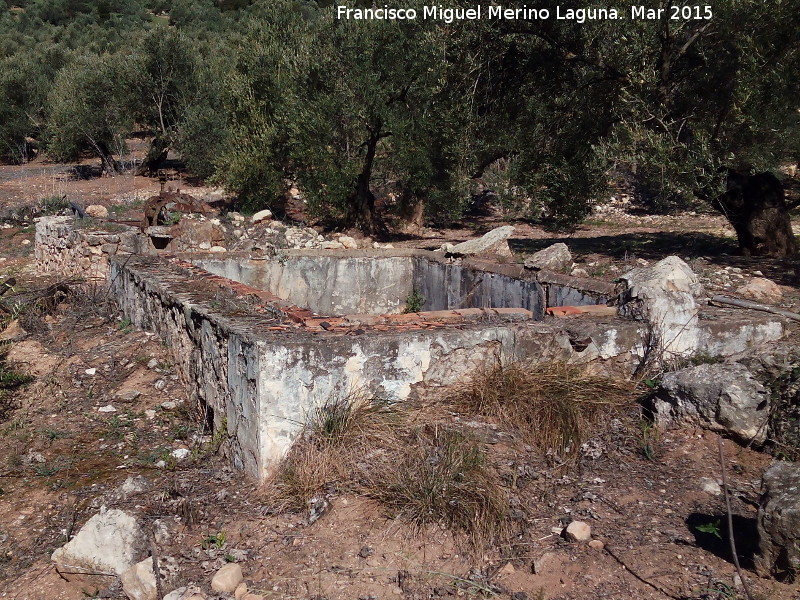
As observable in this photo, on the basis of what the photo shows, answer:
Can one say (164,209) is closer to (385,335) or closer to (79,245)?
(79,245)

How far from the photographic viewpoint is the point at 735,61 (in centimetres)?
1005

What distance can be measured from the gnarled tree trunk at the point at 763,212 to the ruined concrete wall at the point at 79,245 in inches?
347

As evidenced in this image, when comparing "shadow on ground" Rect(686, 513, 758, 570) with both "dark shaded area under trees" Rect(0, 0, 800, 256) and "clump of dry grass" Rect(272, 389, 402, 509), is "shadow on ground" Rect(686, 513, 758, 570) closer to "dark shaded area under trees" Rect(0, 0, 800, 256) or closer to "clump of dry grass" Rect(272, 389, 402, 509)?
"clump of dry grass" Rect(272, 389, 402, 509)

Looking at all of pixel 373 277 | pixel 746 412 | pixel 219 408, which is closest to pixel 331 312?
pixel 373 277

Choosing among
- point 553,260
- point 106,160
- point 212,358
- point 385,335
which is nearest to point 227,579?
point 385,335

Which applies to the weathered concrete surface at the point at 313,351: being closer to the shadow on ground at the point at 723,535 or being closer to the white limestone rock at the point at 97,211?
the shadow on ground at the point at 723,535

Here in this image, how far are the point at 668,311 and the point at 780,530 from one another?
2448 mm

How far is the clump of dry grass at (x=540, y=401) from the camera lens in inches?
180

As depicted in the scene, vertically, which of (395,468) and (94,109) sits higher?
(94,109)

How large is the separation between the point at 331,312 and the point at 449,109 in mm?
5107

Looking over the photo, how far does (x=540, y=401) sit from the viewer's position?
4.71m

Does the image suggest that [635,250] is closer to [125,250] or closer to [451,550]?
[125,250]

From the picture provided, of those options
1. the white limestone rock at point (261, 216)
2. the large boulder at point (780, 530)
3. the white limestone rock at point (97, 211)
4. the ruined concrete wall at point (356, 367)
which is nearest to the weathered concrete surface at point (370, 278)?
the ruined concrete wall at point (356, 367)

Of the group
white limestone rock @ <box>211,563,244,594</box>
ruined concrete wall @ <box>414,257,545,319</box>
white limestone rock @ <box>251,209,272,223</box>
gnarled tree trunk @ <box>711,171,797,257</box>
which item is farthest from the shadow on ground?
white limestone rock @ <box>251,209,272,223</box>
